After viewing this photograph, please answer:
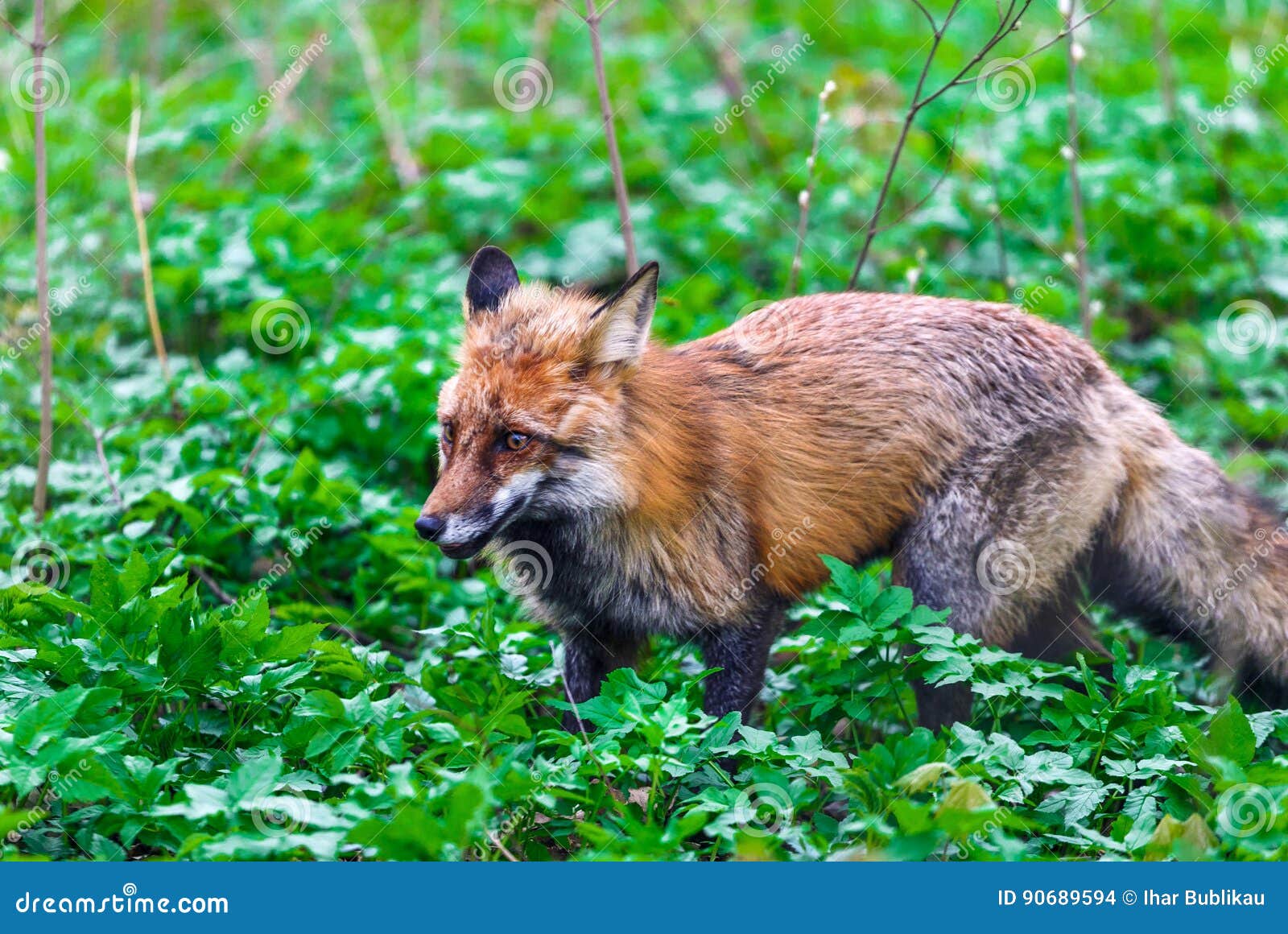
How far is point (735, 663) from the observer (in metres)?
5.28

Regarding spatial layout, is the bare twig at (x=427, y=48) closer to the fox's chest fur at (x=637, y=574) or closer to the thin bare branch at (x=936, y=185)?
the thin bare branch at (x=936, y=185)

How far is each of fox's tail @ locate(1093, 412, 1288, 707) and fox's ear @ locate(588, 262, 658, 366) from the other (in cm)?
238

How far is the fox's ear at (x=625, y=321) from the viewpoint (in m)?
4.97

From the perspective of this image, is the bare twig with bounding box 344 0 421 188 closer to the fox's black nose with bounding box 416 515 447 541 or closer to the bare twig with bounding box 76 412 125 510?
the bare twig with bounding box 76 412 125 510

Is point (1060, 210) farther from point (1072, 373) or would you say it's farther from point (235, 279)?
point (235, 279)

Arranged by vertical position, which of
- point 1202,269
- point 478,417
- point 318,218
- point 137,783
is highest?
point 318,218

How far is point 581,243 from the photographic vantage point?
9.38 metres

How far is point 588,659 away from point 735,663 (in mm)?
657

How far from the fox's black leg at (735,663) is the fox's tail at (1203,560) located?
1.76m

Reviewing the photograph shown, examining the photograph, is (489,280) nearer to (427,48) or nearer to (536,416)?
(536,416)

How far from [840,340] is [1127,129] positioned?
20.3 feet

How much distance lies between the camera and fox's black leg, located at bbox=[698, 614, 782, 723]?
17.3 ft

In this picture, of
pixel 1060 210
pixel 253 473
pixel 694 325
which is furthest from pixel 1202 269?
pixel 253 473

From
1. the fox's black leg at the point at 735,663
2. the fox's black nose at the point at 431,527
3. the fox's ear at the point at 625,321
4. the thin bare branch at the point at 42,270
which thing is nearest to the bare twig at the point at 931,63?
the fox's ear at the point at 625,321
